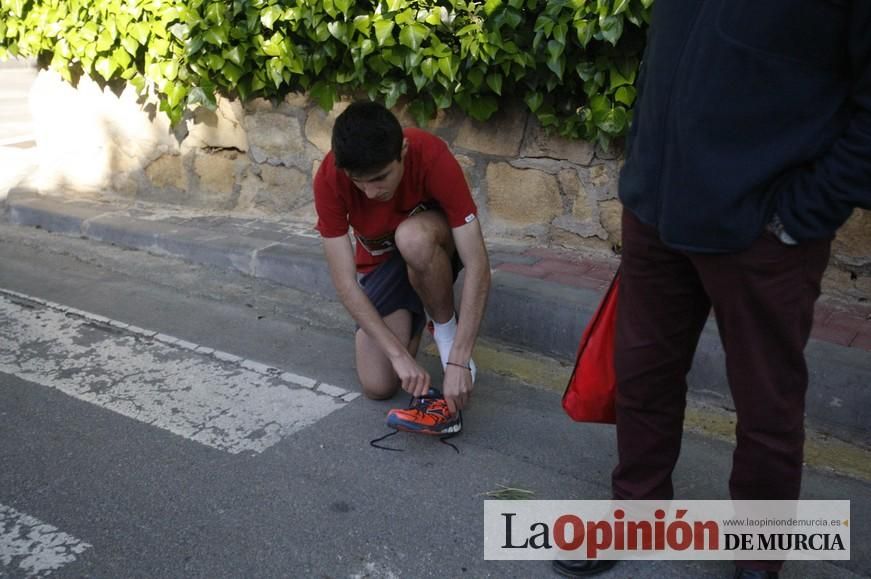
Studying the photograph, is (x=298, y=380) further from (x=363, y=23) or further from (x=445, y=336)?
(x=363, y=23)

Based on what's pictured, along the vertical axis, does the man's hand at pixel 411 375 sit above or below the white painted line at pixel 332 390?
above

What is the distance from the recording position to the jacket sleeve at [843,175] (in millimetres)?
1526

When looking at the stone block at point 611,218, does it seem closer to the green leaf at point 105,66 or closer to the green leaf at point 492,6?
the green leaf at point 492,6

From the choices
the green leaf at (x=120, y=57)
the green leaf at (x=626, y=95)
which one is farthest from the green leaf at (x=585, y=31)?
the green leaf at (x=120, y=57)

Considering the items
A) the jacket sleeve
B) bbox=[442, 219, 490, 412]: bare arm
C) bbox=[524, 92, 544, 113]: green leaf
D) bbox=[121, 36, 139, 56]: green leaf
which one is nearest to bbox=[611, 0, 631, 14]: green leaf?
bbox=[524, 92, 544, 113]: green leaf

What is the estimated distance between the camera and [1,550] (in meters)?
2.25

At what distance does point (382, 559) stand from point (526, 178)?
236 centimetres

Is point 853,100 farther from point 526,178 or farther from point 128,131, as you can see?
point 128,131

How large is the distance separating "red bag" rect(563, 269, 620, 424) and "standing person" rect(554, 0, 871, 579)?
0.16 meters

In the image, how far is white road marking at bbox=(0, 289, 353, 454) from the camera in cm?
292

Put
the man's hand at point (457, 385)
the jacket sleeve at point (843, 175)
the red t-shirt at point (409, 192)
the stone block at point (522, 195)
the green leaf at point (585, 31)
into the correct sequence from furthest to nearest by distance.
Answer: the stone block at point (522, 195) < the green leaf at point (585, 31) < the red t-shirt at point (409, 192) < the man's hand at point (457, 385) < the jacket sleeve at point (843, 175)

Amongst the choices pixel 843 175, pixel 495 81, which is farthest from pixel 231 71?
pixel 843 175

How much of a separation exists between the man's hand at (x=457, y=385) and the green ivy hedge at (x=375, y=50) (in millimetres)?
1533

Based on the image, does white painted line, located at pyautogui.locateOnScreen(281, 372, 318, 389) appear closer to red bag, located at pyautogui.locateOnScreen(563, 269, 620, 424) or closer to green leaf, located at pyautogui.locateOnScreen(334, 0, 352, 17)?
red bag, located at pyautogui.locateOnScreen(563, 269, 620, 424)
